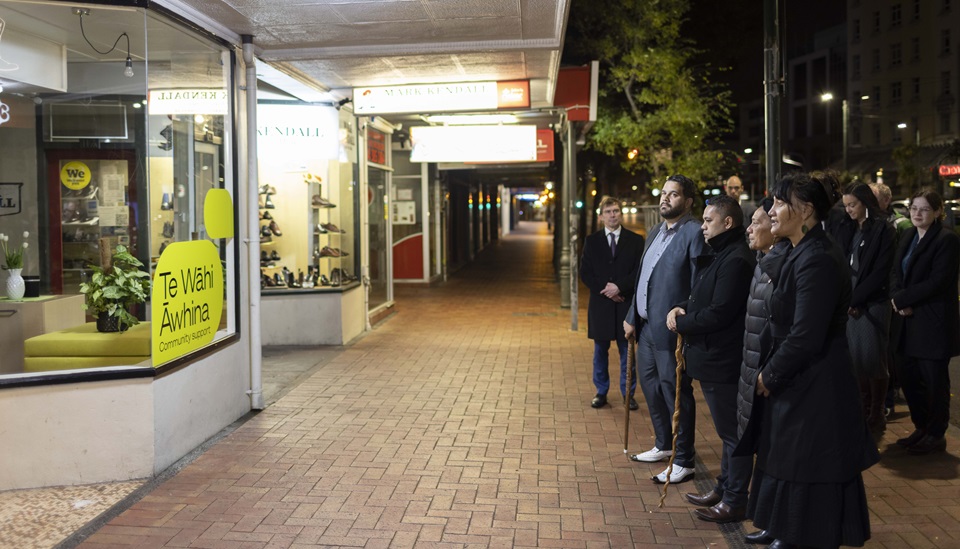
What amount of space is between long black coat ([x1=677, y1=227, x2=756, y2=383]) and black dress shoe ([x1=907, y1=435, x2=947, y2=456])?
87.5 inches

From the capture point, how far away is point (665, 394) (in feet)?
19.1

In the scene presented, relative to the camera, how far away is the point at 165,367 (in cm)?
602

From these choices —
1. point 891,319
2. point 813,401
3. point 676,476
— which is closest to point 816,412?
point 813,401

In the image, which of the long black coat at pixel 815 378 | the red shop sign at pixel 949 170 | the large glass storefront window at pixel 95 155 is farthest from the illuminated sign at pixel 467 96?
the red shop sign at pixel 949 170

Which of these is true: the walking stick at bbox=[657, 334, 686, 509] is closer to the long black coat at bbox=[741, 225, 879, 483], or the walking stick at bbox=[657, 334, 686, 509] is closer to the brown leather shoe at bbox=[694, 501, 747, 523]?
the brown leather shoe at bbox=[694, 501, 747, 523]

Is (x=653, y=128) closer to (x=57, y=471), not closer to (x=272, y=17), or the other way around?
(x=272, y=17)

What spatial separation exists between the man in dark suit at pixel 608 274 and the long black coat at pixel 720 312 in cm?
253

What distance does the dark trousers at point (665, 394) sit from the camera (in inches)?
224

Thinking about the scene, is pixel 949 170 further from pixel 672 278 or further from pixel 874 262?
pixel 672 278

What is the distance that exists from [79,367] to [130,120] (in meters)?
5.02

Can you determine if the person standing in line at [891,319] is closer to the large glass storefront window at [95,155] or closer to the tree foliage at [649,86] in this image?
the large glass storefront window at [95,155]

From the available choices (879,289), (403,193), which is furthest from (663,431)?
(403,193)

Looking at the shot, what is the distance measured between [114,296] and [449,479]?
9.41ft

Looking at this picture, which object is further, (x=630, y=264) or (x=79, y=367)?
(x=630, y=264)
